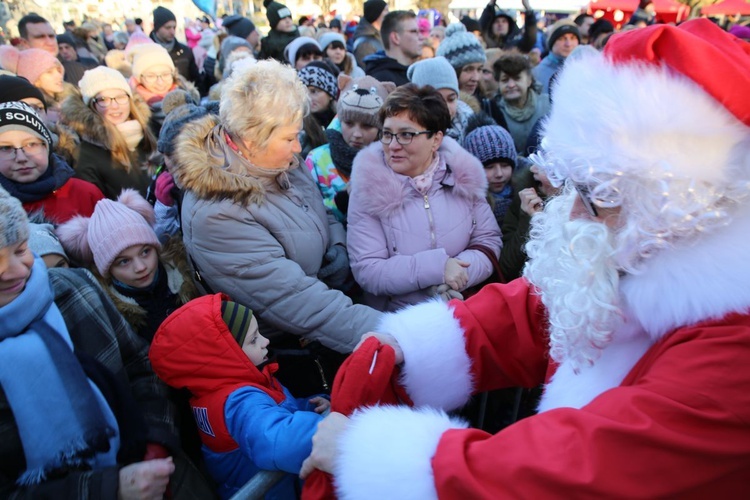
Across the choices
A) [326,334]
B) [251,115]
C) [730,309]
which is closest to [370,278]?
[326,334]

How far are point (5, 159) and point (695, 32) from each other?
3173 mm

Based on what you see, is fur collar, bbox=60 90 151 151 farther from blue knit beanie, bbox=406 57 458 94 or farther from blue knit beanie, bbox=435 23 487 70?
blue knit beanie, bbox=435 23 487 70

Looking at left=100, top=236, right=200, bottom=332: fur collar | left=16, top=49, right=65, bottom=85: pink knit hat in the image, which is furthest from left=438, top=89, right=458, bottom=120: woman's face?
left=16, top=49, right=65, bottom=85: pink knit hat

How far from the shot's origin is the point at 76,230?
93.4 inches

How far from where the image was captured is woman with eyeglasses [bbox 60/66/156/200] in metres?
3.65

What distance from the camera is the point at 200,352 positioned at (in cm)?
183

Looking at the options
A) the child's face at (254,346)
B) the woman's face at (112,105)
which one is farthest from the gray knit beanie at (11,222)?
the woman's face at (112,105)

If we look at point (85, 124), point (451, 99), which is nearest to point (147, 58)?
point (85, 124)

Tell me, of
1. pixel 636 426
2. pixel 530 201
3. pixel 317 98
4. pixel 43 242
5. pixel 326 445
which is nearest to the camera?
pixel 636 426

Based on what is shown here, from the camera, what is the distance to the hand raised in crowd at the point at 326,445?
4.35 ft

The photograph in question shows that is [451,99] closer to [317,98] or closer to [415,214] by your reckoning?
[317,98]

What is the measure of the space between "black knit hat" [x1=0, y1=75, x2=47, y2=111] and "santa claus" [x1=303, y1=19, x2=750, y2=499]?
3549mm

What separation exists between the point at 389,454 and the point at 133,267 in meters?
1.64

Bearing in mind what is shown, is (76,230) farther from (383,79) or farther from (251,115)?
(383,79)
